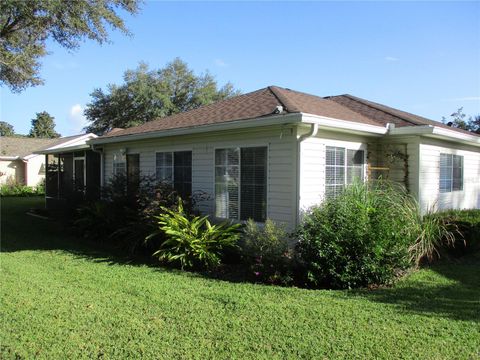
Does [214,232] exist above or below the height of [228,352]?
above

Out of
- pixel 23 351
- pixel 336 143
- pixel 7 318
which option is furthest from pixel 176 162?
pixel 23 351

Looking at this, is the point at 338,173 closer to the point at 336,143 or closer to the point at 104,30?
the point at 336,143

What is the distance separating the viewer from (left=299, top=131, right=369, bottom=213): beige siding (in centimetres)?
779

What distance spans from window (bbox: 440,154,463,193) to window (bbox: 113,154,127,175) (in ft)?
30.6

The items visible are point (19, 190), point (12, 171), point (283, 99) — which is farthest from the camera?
point (12, 171)

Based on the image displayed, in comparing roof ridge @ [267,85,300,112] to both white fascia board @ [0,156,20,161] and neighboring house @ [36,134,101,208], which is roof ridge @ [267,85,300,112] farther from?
white fascia board @ [0,156,20,161]

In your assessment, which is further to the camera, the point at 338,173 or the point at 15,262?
the point at 338,173

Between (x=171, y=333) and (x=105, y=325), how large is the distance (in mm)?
818

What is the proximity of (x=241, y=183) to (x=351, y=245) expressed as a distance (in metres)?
3.15

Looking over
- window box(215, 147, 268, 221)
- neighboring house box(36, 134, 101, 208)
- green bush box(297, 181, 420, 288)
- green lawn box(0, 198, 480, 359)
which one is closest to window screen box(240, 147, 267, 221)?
window box(215, 147, 268, 221)

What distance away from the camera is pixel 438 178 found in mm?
10250

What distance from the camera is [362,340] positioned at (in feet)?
13.7

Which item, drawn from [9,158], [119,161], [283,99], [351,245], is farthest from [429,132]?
[9,158]

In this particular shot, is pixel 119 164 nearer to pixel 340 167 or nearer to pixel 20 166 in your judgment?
pixel 340 167
